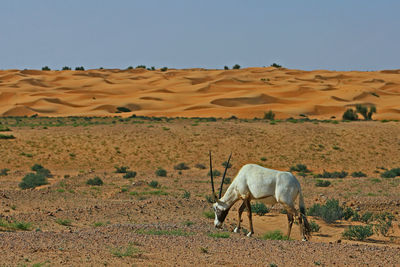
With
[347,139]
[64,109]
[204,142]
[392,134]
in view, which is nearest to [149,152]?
[204,142]

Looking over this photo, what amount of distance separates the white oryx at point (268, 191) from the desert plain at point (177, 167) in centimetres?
48

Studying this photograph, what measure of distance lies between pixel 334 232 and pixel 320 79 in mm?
81574

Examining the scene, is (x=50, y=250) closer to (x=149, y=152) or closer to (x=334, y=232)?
(x=334, y=232)

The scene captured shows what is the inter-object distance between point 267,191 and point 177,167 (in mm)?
18482

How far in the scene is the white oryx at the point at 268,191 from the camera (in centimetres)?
1038

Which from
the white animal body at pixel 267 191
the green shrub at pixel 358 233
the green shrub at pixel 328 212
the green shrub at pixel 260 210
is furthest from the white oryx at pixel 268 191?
the green shrub at pixel 260 210

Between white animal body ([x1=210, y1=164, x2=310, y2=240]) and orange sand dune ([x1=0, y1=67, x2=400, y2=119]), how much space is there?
1697 inches

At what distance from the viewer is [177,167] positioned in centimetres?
2880

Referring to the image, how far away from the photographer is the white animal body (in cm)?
1038

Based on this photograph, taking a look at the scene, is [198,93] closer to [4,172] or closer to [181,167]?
[181,167]

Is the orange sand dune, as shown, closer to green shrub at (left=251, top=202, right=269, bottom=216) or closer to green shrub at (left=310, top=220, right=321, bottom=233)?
green shrub at (left=251, top=202, right=269, bottom=216)

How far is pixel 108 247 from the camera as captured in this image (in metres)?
8.31

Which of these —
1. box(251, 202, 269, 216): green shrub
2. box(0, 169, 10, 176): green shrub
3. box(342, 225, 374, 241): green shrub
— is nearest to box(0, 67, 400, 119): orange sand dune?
box(0, 169, 10, 176): green shrub

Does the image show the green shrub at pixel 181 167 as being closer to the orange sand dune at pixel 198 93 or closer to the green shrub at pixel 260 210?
the green shrub at pixel 260 210
